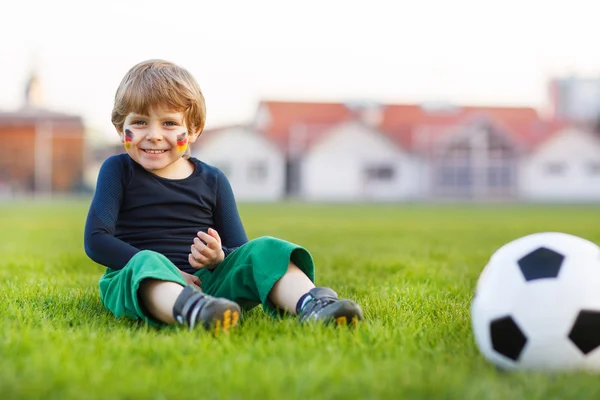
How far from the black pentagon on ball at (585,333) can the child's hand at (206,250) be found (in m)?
1.43

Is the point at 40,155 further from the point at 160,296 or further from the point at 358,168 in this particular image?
the point at 160,296

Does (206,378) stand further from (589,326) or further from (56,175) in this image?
(56,175)

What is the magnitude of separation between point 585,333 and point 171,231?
1.87m

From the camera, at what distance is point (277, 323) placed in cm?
280

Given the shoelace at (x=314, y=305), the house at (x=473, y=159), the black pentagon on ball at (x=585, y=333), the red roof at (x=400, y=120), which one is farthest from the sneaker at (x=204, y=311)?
the red roof at (x=400, y=120)

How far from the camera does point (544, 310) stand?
7.01ft

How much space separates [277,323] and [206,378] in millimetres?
874

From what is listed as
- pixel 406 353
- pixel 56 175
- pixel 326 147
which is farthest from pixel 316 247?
pixel 56 175

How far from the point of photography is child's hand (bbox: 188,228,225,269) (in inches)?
115

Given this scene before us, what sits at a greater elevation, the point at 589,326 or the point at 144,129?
the point at 144,129

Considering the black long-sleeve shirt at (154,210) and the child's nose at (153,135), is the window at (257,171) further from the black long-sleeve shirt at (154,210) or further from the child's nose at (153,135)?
the child's nose at (153,135)

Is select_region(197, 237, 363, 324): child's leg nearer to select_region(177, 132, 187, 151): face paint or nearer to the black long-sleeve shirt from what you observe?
the black long-sleeve shirt

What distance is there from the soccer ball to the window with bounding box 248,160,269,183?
122 feet

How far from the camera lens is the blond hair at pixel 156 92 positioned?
316cm
